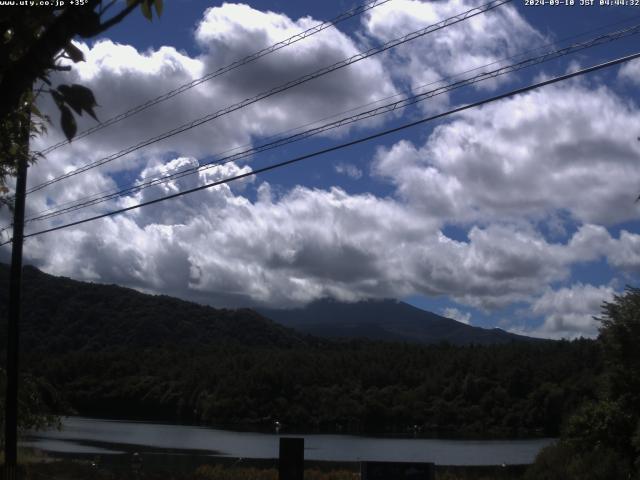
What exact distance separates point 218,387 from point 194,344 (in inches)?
1513

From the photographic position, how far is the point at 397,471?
11281 mm

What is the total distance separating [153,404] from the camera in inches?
3730

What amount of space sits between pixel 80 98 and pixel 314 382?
9203 centimetres

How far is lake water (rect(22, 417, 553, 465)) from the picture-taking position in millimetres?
49062

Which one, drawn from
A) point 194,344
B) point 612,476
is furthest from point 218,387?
point 612,476

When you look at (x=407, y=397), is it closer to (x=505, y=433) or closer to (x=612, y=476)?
(x=505, y=433)

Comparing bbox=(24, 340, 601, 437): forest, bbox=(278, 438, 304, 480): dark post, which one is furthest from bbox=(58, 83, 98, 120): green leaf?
bbox=(24, 340, 601, 437): forest

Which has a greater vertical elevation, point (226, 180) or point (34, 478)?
point (226, 180)

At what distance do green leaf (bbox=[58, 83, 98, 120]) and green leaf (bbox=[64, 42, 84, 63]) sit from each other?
0.94 feet

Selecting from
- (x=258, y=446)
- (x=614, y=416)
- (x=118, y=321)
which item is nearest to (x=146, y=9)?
(x=614, y=416)

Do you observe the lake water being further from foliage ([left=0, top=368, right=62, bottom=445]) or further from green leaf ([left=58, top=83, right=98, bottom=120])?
green leaf ([left=58, top=83, right=98, bottom=120])

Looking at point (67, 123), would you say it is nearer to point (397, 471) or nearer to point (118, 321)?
point (397, 471)

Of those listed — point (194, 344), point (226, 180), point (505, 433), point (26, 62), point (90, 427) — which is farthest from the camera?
point (194, 344)

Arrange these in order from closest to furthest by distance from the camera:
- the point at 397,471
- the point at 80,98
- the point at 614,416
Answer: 1. the point at 80,98
2. the point at 397,471
3. the point at 614,416
